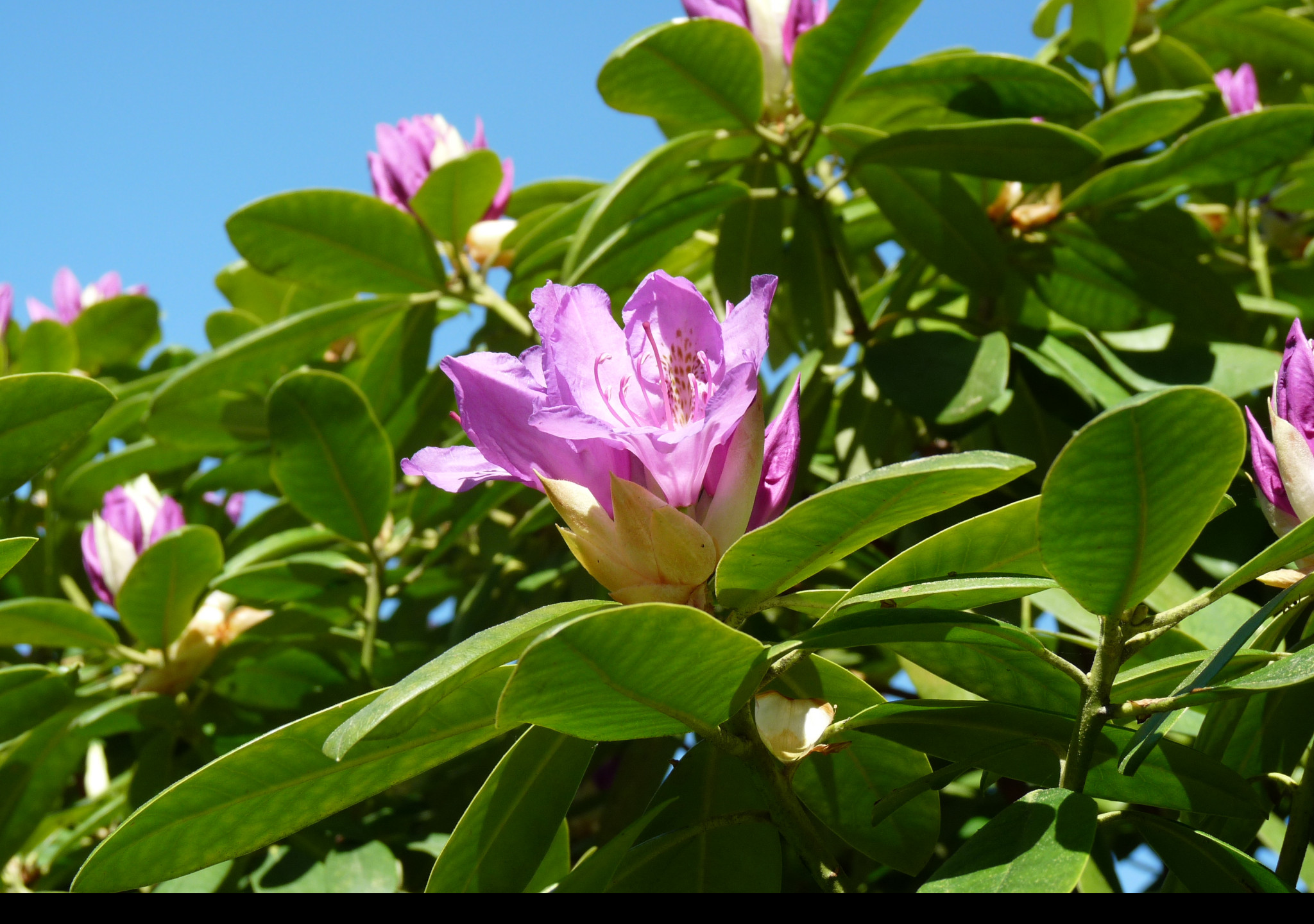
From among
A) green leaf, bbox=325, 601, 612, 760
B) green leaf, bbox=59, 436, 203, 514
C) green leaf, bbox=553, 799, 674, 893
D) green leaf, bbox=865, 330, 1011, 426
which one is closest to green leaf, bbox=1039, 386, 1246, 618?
green leaf, bbox=325, 601, 612, 760

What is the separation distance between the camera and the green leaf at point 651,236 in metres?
1.23

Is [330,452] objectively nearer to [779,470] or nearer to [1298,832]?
[779,470]

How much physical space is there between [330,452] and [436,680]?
0.82 metres

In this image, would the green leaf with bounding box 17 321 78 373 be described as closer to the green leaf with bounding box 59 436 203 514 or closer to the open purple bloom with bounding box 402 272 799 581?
the green leaf with bounding box 59 436 203 514

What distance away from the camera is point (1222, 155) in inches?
51.4

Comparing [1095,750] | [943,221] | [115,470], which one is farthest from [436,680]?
[115,470]

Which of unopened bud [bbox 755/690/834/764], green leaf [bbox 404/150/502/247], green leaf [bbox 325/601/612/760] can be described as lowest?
unopened bud [bbox 755/690/834/764]

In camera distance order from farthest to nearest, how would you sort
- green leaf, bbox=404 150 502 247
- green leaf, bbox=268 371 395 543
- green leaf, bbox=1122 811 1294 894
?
green leaf, bbox=404 150 502 247, green leaf, bbox=268 371 395 543, green leaf, bbox=1122 811 1294 894

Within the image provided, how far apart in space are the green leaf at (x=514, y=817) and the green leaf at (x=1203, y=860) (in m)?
0.41

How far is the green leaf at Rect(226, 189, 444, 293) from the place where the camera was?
1.42 metres

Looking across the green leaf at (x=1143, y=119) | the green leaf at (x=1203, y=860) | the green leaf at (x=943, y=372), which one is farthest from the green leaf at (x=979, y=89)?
the green leaf at (x=1203, y=860)

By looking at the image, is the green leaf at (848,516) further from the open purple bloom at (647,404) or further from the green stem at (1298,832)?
the green stem at (1298,832)

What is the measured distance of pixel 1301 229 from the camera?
184cm

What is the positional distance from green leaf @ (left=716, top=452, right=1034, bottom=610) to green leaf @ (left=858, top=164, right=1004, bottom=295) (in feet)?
2.55
